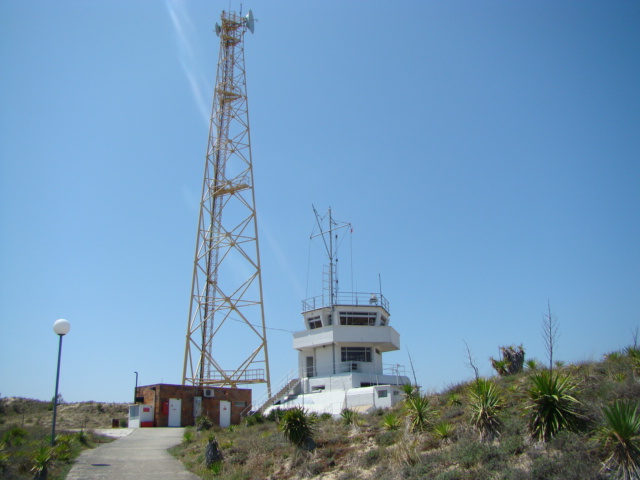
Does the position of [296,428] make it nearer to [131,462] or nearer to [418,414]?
[418,414]

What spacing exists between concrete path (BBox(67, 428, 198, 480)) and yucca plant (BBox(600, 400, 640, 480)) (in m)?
11.7

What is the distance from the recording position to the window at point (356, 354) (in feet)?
112

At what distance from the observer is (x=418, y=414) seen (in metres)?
15.9

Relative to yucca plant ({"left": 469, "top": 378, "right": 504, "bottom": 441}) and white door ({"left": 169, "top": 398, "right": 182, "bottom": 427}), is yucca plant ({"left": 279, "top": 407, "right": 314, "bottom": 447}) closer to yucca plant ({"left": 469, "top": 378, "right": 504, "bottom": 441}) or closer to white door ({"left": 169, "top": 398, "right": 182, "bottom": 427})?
yucca plant ({"left": 469, "top": 378, "right": 504, "bottom": 441})

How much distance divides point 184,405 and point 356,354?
11254 millimetres

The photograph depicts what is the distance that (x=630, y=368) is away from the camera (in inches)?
591

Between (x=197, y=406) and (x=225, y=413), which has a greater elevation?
(x=197, y=406)

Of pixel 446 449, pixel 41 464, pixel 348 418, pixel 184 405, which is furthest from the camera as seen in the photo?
pixel 184 405

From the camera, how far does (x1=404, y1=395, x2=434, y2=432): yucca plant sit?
15.6 meters

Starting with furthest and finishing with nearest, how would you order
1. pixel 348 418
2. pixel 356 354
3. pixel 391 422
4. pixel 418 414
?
pixel 356 354, pixel 348 418, pixel 391 422, pixel 418 414

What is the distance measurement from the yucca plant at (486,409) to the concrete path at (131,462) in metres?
8.71

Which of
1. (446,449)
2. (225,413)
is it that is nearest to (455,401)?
(446,449)

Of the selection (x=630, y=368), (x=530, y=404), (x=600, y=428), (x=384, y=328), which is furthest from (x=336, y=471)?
(x=384, y=328)

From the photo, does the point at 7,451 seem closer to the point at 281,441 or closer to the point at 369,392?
the point at 281,441
